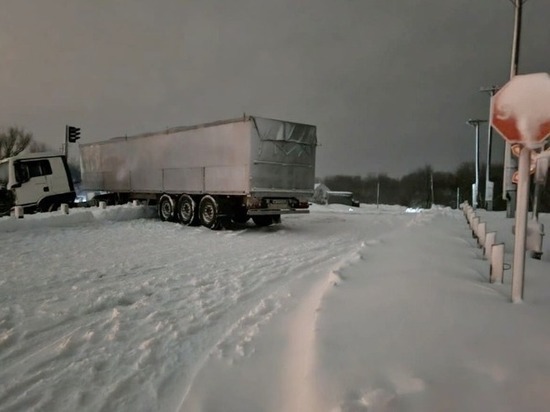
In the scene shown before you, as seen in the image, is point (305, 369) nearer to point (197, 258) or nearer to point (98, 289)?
point (98, 289)

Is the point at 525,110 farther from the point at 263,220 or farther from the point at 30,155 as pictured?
the point at 30,155

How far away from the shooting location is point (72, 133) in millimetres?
20891

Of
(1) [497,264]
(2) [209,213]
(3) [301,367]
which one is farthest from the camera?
(2) [209,213]

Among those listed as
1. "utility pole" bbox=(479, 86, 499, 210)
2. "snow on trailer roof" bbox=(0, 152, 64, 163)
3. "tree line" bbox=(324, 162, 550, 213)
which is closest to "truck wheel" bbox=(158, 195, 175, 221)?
"snow on trailer roof" bbox=(0, 152, 64, 163)

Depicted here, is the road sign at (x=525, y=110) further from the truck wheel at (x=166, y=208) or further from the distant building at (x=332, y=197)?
the distant building at (x=332, y=197)

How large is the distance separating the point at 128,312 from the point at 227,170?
29.0ft

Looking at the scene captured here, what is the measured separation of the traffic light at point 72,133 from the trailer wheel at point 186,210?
9.51 metres

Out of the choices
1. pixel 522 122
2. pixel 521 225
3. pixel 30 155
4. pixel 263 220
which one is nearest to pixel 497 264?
pixel 521 225

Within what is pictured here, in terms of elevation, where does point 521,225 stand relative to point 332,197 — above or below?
above

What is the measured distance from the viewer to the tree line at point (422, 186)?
64.0m

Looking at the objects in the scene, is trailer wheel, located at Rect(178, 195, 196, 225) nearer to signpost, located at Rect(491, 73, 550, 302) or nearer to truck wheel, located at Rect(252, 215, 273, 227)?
truck wheel, located at Rect(252, 215, 273, 227)

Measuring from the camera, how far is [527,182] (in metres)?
3.91

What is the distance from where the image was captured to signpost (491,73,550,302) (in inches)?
145

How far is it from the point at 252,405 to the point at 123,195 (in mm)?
17167
